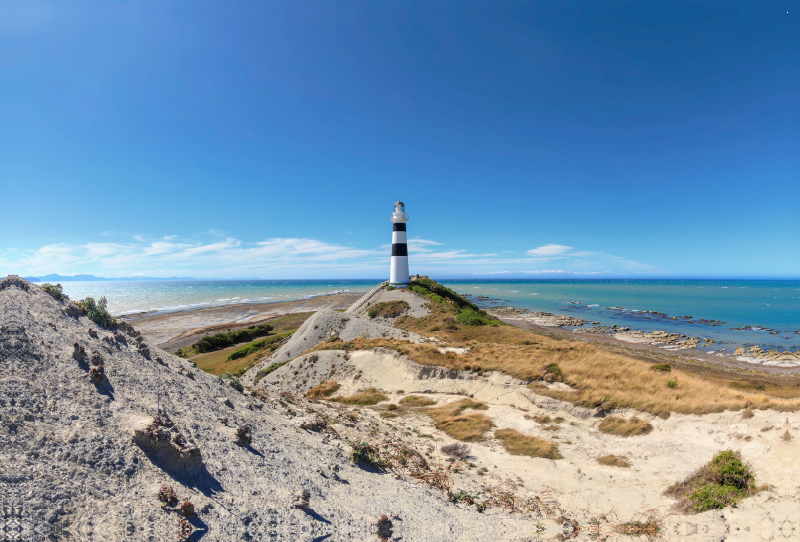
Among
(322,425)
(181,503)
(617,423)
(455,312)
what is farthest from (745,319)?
(181,503)

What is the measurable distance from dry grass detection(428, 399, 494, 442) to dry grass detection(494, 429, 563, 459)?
0.81 metres

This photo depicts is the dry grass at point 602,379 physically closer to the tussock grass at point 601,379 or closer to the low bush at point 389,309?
the tussock grass at point 601,379

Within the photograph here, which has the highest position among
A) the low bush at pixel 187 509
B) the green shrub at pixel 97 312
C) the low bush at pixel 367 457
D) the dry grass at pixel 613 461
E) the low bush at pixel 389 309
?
the green shrub at pixel 97 312

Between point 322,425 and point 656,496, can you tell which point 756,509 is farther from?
point 322,425

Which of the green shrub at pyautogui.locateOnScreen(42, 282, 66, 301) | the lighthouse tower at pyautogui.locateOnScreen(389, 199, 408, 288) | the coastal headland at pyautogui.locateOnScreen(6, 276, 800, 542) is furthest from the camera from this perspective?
the lighthouse tower at pyautogui.locateOnScreen(389, 199, 408, 288)

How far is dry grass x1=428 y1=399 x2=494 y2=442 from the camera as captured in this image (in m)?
13.8

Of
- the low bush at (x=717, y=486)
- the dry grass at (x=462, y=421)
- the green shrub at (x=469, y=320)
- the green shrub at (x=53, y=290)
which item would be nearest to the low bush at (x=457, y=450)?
the dry grass at (x=462, y=421)

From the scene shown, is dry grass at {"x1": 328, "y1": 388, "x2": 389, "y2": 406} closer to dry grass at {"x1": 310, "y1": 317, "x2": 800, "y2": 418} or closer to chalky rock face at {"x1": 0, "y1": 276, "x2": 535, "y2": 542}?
dry grass at {"x1": 310, "y1": 317, "x2": 800, "y2": 418}

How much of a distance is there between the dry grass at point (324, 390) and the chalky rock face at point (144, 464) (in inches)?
450

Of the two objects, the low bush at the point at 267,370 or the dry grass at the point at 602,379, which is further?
the low bush at the point at 267,370

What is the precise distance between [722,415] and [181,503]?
16937mm

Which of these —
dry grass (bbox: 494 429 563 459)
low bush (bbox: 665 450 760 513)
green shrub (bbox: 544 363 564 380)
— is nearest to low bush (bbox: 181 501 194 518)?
dry grass (bbox: 494 429 563 459)

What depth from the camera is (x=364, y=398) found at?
1944cm

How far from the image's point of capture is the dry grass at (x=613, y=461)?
430 inches
